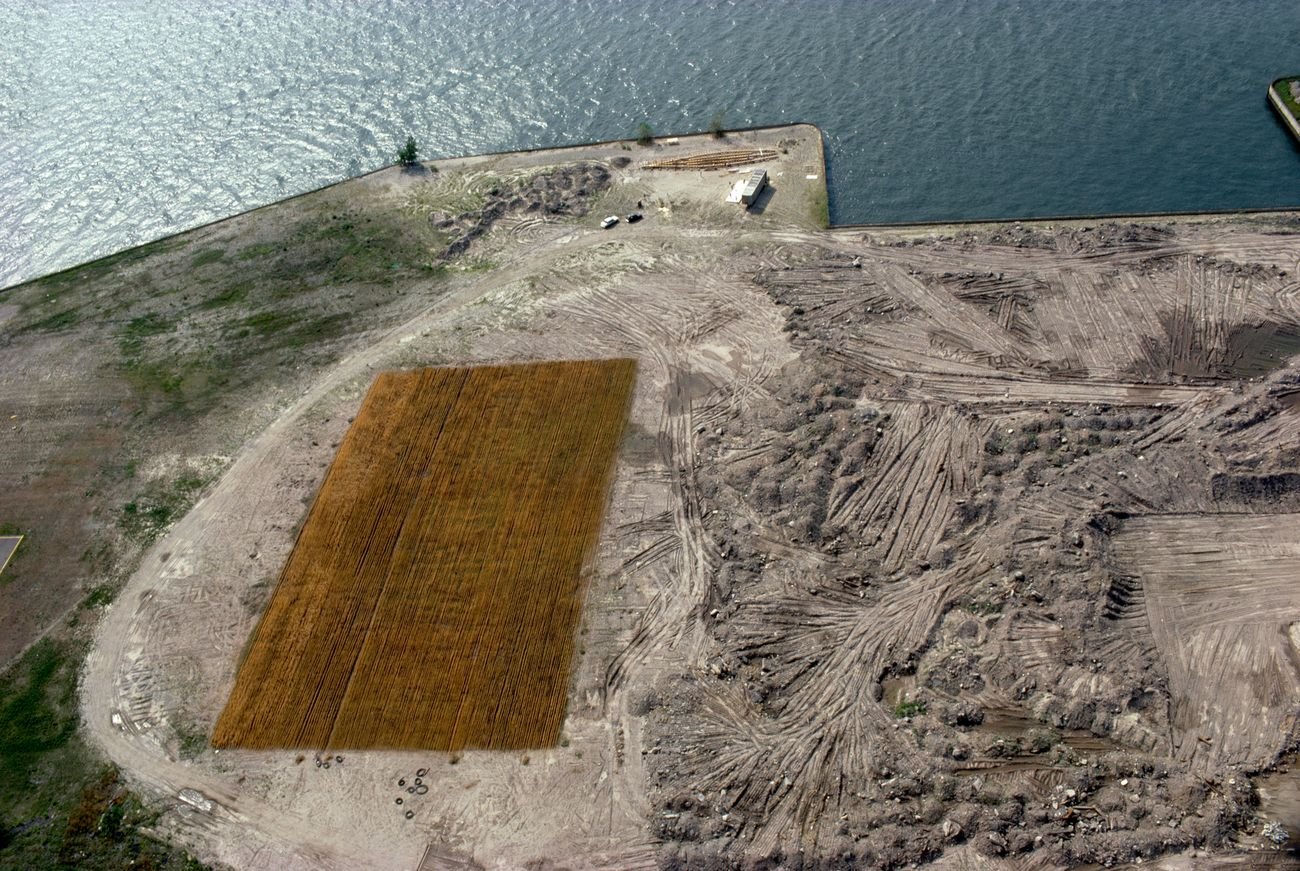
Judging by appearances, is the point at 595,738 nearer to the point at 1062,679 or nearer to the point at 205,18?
the point at 1062,679

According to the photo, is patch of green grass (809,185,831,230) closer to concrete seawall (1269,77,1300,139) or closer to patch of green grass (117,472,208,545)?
concrete seawall (1269,77,1300,139)

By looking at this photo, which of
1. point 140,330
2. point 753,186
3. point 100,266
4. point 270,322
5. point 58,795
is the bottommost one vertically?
point 58,795

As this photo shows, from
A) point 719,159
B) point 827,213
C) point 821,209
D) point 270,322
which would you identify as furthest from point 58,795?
point 719,159

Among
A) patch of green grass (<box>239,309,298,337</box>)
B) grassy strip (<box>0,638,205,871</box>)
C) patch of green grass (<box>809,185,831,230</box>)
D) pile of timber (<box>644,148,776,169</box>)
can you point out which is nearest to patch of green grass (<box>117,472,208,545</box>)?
grassy strip (<box>0,638,205,871</box>)

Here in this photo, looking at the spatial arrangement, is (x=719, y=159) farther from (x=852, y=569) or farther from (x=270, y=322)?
(x=852, y=569)

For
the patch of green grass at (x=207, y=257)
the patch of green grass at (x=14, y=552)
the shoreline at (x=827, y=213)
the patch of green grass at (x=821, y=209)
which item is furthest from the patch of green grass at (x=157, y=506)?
the patch of green grass at (x=821, y=209)

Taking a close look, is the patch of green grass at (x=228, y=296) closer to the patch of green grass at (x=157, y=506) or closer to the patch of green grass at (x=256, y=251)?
the patch of green grass at (x=256, y=251)
